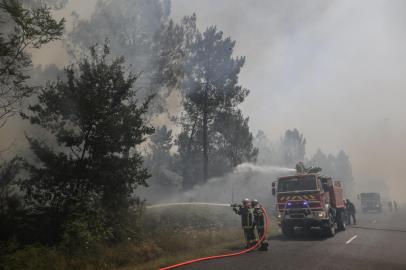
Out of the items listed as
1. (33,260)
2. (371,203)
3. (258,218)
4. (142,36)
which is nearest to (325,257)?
(258,218)

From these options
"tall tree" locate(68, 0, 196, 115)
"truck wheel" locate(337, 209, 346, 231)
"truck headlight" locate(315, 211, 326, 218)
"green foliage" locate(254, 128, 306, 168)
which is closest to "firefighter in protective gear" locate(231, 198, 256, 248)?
"truck headlight" locate(315, 211, 326, 218)

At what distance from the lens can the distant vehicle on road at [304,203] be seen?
16922 millimetres

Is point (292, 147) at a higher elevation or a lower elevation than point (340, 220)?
higher

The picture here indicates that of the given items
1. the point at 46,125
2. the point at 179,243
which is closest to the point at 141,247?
the point at 179,243

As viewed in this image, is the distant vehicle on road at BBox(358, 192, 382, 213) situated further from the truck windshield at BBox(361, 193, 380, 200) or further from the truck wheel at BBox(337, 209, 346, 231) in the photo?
the truck wheel at BBox(337, 209, 346, 231)

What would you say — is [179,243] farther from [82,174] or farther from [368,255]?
[368,255]

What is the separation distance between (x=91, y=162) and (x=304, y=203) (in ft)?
30.9

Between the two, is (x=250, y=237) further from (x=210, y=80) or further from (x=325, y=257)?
(x=210, y=80)

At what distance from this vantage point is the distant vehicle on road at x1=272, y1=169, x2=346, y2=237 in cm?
1692

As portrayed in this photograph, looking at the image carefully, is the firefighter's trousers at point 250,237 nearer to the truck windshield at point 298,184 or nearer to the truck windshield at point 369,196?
the truck windshield at point 298,184

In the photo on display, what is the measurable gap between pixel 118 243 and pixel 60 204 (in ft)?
8.41

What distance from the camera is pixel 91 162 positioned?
1448 centimetres

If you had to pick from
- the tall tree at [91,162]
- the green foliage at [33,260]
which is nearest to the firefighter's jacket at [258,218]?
the tall tree at [91,162]

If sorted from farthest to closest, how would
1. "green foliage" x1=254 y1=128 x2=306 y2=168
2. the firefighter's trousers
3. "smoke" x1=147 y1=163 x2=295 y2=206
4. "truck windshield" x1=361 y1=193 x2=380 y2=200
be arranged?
"green foliage" x1=254 y1=128 x2=306 y2=168, "truck windshield" x1=361 y1=193 x2=380 y2=200, "smoke" x1=147 y1=163 x2=295 y2=206, the firefighter's trousers
